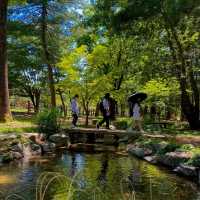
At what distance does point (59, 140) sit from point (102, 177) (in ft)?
25.2

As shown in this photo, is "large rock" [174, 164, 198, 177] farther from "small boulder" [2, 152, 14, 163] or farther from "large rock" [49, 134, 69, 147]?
"large rock" [49, 134, 69, 147]

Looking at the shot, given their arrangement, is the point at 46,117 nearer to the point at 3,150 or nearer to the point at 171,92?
the point at 3,150

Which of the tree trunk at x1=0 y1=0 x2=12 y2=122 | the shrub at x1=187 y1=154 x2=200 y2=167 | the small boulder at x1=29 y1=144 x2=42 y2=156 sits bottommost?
the shrub at x1=187 y1=154 x2=200 y2=167

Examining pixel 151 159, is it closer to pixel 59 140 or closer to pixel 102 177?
pixel 102 177

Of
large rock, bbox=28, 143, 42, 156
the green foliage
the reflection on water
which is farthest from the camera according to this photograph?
Result: large rock, bbox=28, 143, 42, 156

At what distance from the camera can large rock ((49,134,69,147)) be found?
2033 cm

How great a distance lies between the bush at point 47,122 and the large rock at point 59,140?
0.29 metres

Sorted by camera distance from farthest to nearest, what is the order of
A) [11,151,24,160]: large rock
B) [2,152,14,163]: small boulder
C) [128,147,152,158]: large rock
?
[128,147,152,158]: large rock < [11,151,24,160]: large rock < [2,152,14,163]: small boulder

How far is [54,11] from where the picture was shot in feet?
106

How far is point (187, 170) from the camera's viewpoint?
44.2 feet

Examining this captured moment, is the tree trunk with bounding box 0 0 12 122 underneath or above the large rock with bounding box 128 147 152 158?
above

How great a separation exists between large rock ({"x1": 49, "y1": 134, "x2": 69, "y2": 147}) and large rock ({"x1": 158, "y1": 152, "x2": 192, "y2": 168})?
6138 millimetres

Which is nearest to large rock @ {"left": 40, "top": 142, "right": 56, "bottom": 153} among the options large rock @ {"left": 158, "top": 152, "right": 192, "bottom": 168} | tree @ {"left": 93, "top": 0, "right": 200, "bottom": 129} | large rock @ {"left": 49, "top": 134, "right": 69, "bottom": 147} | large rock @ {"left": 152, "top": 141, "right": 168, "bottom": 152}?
large rock @ {"left": 49, "top": 134, "right": 69, "bottom": 147}

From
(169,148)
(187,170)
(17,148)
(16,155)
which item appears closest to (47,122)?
(17,148)
